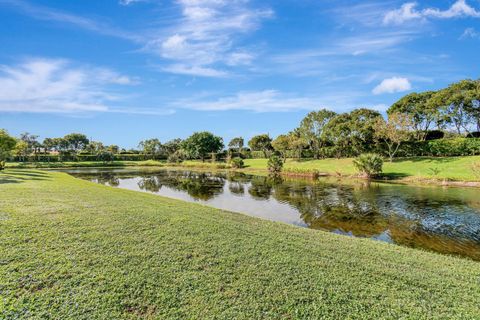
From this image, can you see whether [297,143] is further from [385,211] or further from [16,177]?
[16,177]

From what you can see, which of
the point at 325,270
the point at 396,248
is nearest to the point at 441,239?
the point at 396,248

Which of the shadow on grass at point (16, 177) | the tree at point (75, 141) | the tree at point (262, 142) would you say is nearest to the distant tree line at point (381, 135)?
the tree at point (262, 142)

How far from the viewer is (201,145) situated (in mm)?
80688

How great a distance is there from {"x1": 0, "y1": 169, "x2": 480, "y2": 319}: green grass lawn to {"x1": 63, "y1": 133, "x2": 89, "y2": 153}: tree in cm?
10256

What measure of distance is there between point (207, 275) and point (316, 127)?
185 feet

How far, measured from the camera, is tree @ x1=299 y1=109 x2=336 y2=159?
2290 inches

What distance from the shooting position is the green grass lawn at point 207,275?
4.49 m

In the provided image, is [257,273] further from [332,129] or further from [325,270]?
[332,129]

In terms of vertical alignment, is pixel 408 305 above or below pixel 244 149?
below

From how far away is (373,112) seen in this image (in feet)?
167

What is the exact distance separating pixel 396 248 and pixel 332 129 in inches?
1864

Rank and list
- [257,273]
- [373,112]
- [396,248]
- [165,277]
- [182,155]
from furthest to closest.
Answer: [182,155]
[373,112]
[396,248]
[257,273]
[165,277]

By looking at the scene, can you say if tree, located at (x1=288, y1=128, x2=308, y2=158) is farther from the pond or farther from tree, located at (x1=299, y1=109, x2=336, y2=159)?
the pond

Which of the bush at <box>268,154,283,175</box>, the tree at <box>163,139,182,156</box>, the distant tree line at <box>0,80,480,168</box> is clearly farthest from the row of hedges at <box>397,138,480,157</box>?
the tree at <box>163,139,182,156</box>
